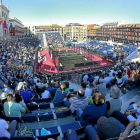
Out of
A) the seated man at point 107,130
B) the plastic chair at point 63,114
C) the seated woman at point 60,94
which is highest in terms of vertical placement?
the seated man at point 107,130

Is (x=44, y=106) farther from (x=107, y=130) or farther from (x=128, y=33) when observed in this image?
(x=128, y=33)

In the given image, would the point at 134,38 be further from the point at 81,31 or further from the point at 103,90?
the point at 103,90

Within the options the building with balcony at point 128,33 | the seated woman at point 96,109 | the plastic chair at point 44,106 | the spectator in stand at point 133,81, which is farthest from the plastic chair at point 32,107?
the building with balcony at point 128,33

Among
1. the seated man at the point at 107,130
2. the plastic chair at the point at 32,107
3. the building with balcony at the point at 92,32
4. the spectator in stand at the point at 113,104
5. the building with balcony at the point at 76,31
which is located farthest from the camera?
the building with balcony at the point at 76,31

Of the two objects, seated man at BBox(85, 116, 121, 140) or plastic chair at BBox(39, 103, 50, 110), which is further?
plastic chair at BBox(39, 103, 50, 110)

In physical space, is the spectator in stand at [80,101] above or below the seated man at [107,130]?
below

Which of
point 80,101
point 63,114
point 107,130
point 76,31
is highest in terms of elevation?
point 76,31

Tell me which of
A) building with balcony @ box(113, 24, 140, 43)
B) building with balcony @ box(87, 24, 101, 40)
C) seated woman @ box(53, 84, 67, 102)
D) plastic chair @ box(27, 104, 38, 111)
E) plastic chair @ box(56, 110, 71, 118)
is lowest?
plastic chair @ box(27, 104, 38, 111)

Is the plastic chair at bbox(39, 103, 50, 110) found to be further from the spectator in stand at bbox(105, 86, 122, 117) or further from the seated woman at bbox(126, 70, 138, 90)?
the seated woman at bbox(126, 70, 138, 90)

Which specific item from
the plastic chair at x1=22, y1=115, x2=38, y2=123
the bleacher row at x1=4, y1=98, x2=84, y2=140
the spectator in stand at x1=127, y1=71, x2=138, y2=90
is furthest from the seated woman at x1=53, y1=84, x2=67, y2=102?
the spectator in stand at x1=127, y1=71, x2=138, y2=90

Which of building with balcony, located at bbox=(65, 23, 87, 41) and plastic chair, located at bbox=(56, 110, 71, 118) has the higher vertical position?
building with balcony, located at bbox=(65, 23, 87, 41)

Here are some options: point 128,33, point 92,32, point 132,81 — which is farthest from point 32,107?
point 92,32

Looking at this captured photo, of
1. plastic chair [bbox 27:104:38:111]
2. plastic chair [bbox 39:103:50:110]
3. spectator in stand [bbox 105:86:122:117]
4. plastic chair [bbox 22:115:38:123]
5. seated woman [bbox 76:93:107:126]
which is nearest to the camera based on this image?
seated woman [bbox 76:93:107:126]

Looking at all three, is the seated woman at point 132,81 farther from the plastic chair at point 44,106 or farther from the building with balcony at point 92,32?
the building with balcony at point 92,32
